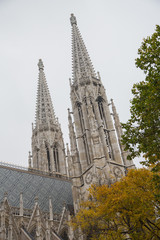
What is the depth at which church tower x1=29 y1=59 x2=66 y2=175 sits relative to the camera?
4241 centimetres

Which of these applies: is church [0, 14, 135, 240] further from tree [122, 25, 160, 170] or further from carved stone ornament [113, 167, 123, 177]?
tree [122, 25, 160, 170]

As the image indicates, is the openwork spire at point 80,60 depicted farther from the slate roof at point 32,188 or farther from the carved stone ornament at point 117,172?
the slate roof at point 32,188

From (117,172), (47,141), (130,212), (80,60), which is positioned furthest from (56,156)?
(130,212)

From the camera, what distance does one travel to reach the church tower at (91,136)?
1118 inches

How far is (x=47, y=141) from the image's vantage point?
44.8 meters

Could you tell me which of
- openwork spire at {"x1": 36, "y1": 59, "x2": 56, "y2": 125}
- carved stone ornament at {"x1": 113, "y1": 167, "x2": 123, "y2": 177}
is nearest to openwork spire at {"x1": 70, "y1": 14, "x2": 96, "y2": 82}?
openwork spire at {"x1": 36, "y1": 59, "x2": 56, "y2": 125}

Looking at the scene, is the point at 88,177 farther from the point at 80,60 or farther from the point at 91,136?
the point at 80,60

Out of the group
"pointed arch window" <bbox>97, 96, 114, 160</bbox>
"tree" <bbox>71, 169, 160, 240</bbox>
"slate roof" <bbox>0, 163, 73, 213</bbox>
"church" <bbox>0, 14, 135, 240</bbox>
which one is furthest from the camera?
"pointed arch window" <bbox>97, 96, 114, 160</bbox>

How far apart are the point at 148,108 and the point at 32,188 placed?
2247 centimetres

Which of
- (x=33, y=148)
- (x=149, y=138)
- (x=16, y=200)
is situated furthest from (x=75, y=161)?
(x=149, y=138)

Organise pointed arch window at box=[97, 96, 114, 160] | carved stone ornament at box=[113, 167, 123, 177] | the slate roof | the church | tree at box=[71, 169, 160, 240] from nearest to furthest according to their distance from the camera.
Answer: tree at box=[71, 169, 160, 240] → the church → carved stone ornament at box=[113, 167, 123, 177] → the slate roof → pointed arch window at box=[97, 96, 114, 160]

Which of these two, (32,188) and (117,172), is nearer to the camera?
(117,172)

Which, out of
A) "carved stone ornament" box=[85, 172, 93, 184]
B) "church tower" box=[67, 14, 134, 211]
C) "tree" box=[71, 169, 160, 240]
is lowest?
"tree" box=[71, 169, 160, 240]

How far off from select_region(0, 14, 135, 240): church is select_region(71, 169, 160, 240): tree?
5.55 m
